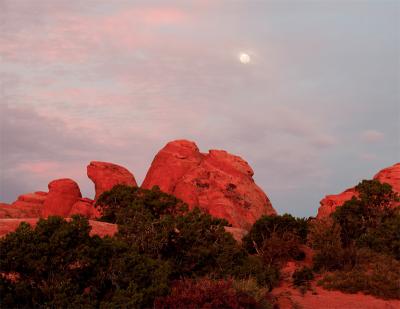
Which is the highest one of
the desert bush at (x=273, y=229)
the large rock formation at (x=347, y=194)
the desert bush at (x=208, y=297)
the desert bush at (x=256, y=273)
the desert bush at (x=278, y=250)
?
the large rock formation at (x=347, y=194)

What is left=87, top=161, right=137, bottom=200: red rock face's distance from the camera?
4841 cm

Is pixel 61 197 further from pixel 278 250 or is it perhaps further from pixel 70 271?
pixel 70 271

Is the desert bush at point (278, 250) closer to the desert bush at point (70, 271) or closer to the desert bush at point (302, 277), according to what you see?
the desert bush at point (302, 277)

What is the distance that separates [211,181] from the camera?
157 feet

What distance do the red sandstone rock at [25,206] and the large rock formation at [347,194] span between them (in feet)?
106

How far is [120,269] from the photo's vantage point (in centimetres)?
1292

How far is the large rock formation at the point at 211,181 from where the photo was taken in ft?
151

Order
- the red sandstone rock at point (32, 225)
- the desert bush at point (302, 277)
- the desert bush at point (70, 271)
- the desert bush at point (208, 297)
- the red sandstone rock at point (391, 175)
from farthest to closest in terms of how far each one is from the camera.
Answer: the red sandstone rock at point (391, 175) → the desert bush at point (302, 277) → the red sandstone rock at point (32, 225) → the desert bush at point (208, 297) → the desert bush at point (70, 271)

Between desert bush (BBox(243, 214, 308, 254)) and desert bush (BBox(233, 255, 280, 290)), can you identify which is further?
desert bush (BBox(243, 214, 308, 254))

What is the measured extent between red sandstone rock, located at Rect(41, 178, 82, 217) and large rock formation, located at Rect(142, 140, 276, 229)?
8.20m

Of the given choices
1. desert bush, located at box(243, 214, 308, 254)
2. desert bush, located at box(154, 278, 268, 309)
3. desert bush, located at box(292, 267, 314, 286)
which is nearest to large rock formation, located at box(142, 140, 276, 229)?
desert bush, located at box(243, 214, 308, 254)

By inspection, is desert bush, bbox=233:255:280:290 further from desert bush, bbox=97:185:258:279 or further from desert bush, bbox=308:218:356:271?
desert bush, bbox=308:218:356:271

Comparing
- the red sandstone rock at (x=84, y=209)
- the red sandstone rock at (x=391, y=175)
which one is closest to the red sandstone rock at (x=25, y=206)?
the red sandstone rock at (x=84, y=209)

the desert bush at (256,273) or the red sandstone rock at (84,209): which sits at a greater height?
the red sandstone rock at (84,209)
